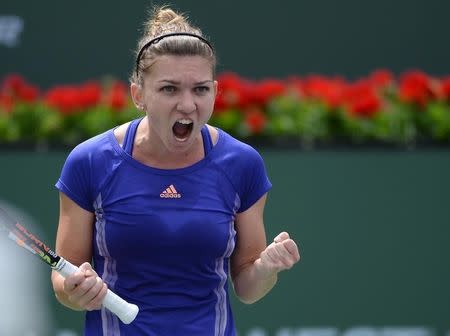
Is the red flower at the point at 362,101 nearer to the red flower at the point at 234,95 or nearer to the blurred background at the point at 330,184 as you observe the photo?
the blurred background at the point at 330,184

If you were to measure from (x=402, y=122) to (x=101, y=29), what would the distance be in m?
2.30

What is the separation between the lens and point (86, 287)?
3232 millimetres

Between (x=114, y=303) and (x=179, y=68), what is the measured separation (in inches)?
27.7

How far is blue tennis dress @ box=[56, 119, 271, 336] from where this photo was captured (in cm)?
343

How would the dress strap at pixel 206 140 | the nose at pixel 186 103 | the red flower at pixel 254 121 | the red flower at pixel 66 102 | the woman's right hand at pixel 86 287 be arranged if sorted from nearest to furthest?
1. the woman's right hand at pixel 86 287
2. the nose at pixel 186 103
3. the dress strap at pixel 206 140
4. the red flower at pixel 254 121
5. the red flower at pixel 66 102

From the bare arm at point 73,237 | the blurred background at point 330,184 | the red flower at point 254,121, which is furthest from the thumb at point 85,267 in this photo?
the red flower at point 254,121

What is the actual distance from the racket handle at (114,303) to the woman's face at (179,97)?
18.3 inches

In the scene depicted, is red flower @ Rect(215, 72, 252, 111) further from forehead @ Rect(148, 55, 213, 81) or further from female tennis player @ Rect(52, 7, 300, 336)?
forehead @ Rect(148, 55, 213, 81)

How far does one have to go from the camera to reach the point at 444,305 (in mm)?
6172

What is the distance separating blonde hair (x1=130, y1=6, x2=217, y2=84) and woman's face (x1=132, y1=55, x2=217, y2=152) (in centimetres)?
2

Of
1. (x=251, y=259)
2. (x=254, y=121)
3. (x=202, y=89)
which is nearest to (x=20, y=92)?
(x=254, y=121)

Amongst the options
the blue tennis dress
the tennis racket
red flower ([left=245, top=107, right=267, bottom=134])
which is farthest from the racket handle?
red flower ([left=245, top=107, right=267, bottom=134])

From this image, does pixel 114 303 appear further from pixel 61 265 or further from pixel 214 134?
pixel 214 134

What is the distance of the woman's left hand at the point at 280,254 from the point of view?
3.38 metres
